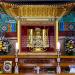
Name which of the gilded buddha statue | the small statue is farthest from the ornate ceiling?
the small statue

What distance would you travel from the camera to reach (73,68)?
17.7 ft

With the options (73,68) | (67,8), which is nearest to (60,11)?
(67,8)

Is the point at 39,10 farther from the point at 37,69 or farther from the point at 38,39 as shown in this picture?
the point at 37,69

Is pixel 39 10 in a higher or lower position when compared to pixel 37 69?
higher

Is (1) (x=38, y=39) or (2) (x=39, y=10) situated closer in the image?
(2) (x=39, y=10)

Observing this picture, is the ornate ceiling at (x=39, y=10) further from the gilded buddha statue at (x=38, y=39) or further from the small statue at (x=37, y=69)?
the small statue at (x=37, y=69)

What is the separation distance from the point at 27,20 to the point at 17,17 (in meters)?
0.20

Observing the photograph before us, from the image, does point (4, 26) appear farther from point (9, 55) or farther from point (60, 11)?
point (60, 11)

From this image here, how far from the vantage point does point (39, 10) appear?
215 inches

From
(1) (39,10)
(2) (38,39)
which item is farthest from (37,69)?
(1) (39,10)

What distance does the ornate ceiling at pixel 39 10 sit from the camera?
5.30m

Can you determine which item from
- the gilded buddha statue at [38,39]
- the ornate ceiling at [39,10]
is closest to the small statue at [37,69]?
the gilded buddha statue at [38,39]

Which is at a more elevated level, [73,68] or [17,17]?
[17,17]

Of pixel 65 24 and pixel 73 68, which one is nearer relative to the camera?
pixel 73 68
